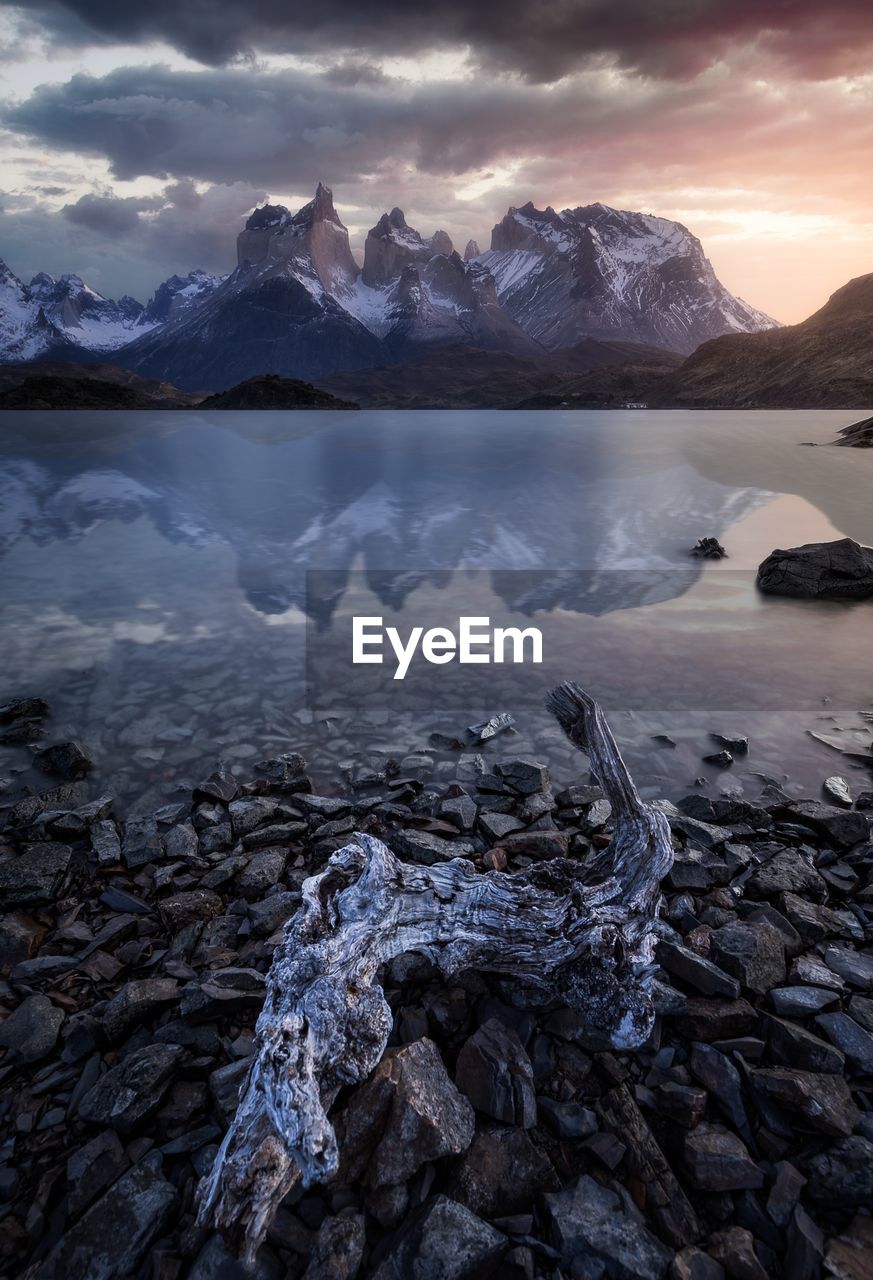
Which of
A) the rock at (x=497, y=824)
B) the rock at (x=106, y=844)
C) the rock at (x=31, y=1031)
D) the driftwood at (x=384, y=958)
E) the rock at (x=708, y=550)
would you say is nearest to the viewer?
the driftwood at (x=384, y=958)

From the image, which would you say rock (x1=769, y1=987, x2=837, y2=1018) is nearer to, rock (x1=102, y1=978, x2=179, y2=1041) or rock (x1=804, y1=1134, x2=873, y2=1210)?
rock (x1=804, y1=1134, x2=873, y2=1210)

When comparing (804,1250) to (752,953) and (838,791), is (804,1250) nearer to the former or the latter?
(752,953)

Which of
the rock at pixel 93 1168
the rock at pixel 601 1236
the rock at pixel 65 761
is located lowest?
the rock at pixel 65 761

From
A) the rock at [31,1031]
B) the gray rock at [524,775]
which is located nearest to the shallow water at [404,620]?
the gray rock at [524,775]

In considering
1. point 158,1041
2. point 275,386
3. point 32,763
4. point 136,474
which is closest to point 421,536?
point 32,763

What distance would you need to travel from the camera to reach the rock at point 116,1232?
247 centimetres

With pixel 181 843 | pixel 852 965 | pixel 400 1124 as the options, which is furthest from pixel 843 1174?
pixel 181 843

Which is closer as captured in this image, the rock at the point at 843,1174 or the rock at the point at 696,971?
the rock at the point at 843,1174

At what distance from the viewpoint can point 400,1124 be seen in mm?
2740

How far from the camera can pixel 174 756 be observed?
675 cm

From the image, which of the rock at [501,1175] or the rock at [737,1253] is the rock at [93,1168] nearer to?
the rock at [501,1175]

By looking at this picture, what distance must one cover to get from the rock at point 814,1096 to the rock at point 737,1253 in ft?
1.87

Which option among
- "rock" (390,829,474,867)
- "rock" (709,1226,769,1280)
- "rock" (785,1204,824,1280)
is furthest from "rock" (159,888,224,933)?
"rock" (785,1204,824,1280)

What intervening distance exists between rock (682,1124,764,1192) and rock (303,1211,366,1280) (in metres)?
1.41
